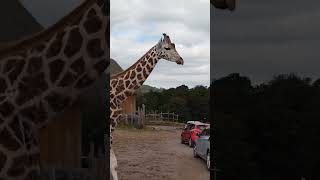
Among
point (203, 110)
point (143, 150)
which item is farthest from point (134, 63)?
point (203, 110)

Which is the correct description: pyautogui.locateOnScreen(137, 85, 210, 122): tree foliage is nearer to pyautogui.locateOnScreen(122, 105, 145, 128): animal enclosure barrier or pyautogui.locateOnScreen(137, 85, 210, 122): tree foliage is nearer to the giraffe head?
pyautogui.locateOnScreen(122, 105, 145, 128): animal enclosure barrier

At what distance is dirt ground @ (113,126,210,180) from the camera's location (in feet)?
26.7

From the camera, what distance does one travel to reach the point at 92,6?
13.6 feet

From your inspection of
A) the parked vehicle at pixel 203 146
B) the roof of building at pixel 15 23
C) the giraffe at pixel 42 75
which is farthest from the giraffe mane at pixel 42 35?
the parked vehicle at pixel 203 146

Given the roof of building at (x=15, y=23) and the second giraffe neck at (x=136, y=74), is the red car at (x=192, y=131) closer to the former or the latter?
the second giraffe neck at (x=136, y=74)

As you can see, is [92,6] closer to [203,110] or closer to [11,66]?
[11,66]

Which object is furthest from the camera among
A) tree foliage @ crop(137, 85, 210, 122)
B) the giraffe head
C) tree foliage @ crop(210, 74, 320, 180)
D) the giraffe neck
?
tree foliage @ crop(137, 85, 210, 122)

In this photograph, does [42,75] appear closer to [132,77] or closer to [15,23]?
[15,23]

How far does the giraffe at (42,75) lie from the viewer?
3807 millimetres

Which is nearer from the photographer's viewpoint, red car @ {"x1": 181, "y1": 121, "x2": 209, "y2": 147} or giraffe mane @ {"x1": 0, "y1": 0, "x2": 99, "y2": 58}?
giraffe mane @ {"x1": 0, "y1": 0, "x2": 99, "y2": 58}

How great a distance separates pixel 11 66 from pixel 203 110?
14.3m

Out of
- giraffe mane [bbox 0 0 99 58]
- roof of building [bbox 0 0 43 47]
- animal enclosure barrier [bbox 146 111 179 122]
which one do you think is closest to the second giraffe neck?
roof of building [bbox 0 0 43 47]

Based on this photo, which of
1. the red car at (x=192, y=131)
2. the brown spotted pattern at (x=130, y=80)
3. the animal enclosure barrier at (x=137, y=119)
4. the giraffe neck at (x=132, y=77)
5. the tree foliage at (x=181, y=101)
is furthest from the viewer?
the tree foliage at (x=181, y=101)

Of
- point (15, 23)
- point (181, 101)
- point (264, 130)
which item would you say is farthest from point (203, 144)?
point (181, 101)
